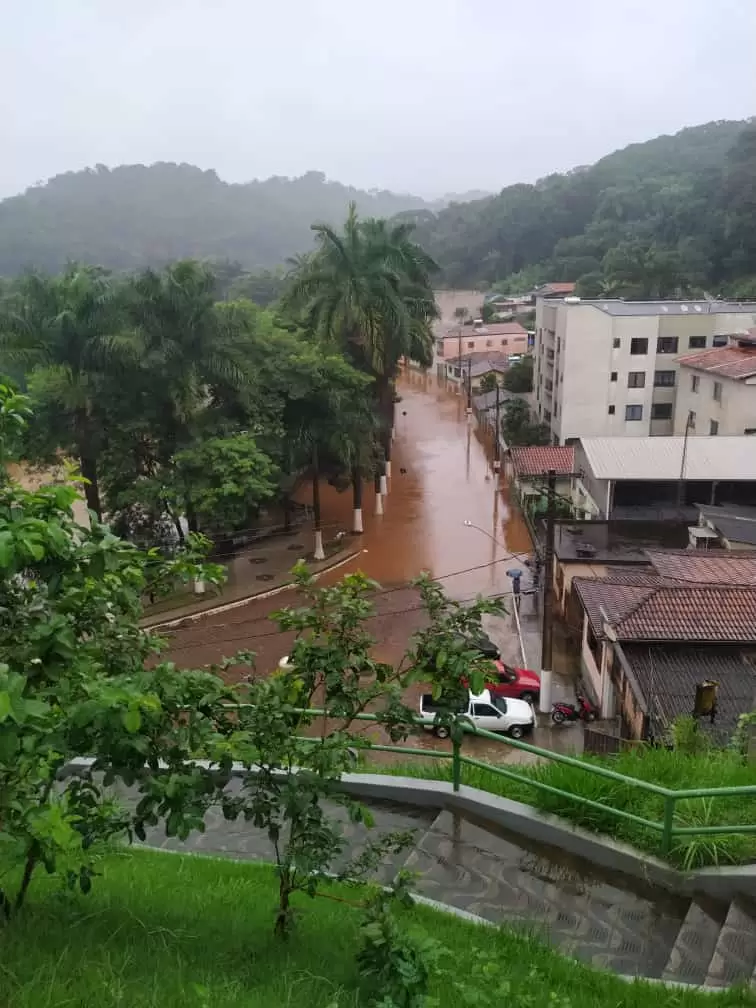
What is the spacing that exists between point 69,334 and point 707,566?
56.9ft

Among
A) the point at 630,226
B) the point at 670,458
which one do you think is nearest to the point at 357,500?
the point at 670,458

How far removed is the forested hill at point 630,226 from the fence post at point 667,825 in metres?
59.5

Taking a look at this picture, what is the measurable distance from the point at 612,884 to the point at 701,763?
144 cm

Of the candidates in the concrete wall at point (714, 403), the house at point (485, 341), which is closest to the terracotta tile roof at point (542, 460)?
the concrete wall at point (714, 403)

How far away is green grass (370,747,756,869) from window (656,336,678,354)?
3320 cm

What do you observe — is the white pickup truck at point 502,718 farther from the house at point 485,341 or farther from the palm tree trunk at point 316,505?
the house at point 485,341

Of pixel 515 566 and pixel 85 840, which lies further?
pixel 515 566

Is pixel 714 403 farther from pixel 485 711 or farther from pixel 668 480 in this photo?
pixel 485 711

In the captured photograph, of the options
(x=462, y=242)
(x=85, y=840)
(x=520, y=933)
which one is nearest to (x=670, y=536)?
(x=520, y=933)

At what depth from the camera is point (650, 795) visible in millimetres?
5742

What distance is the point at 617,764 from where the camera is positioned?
643 cm

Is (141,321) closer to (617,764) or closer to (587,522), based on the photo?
(587,522)

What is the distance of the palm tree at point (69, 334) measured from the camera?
21219mm

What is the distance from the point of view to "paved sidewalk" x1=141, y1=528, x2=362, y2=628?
889 inches
